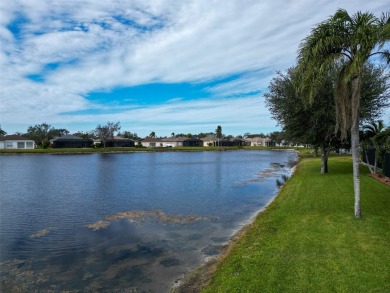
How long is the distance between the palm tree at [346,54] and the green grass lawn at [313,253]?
1.78m

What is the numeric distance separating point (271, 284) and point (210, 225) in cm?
836

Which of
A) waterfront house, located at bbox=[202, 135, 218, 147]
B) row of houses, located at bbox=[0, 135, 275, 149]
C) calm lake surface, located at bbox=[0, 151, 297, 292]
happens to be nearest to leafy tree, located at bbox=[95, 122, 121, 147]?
row of houses, located at bbox=[0, 135, 275, 149]

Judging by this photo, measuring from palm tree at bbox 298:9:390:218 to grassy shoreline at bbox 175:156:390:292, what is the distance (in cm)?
193

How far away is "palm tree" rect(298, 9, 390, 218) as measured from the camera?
11916mm

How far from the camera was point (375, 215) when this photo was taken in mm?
13430

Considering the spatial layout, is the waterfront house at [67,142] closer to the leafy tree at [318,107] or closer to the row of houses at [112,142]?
the row of houses at [112,142]

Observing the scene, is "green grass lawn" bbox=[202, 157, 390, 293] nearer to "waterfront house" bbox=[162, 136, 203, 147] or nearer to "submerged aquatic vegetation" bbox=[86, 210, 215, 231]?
"submerged aquatic vegetation" bbox=[86, 210, 215, 231]

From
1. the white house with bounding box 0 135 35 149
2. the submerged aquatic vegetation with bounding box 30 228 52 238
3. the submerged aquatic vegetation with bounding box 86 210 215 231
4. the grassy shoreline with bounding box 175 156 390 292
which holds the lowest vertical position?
the submerged aquatic vegetation with bounding box 30 228 52 238

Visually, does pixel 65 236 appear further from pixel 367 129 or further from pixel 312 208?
pixel 367 129

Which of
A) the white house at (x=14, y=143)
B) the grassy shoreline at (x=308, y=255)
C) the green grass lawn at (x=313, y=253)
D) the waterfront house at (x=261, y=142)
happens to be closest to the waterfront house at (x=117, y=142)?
the white house at (x=14, y=143)

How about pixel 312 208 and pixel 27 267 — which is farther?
pixel 312 208

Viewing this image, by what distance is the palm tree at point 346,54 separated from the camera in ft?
39.1

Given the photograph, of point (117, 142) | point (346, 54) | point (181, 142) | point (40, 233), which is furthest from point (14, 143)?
point (346, 54)

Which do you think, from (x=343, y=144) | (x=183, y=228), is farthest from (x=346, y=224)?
(x=343, y=144)
